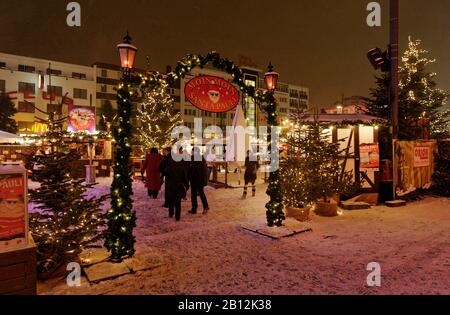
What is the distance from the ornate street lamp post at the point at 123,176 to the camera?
18.0 ft

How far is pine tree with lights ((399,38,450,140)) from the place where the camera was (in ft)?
61.6

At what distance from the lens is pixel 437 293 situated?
14.5ft

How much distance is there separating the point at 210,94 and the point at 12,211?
4088mm

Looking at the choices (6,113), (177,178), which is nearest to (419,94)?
(177,178)

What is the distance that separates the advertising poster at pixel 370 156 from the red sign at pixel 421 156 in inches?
105

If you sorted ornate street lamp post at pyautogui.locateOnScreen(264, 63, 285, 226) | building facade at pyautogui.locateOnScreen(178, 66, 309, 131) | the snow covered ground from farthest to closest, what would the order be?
1. building facade at pyautogui.locateOnScreen(178, 66, 309, 131)
2. ornate street lamp post at pyautogui.locateOnScreen(264, 63, 285, 226)
3. the snow covered ground

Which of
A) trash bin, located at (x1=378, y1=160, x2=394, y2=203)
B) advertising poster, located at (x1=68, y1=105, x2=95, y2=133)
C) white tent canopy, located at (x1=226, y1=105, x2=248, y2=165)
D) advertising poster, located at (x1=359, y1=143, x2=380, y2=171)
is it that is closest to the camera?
advertising poster, located at (x1=359, y1=143, x2=380, y2=171)

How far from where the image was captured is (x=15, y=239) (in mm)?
4012

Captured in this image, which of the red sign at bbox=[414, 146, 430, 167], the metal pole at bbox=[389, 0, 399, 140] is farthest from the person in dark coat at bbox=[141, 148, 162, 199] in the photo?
the red sign at bbox=[414, 146, 430, 167]

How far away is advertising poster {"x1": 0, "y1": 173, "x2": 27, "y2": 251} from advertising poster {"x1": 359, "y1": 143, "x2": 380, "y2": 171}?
1043 cm

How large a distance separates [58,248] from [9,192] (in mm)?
1311

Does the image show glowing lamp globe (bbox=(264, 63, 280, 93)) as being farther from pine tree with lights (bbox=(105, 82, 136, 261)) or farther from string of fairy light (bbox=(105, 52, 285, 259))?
pine tree with lights (bbox=(105, 82, 136, 261))

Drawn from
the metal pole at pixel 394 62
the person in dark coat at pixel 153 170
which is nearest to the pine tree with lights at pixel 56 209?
the person in dark coat at pixel 153 170

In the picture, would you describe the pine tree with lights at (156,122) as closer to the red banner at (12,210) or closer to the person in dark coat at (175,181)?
the person in dark coat at (175,181)
